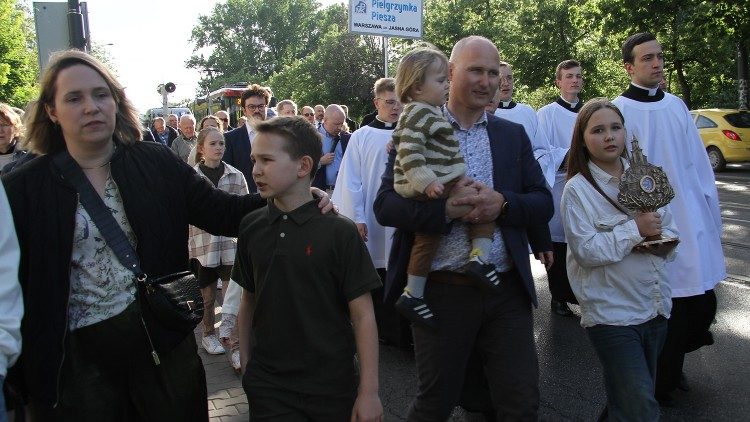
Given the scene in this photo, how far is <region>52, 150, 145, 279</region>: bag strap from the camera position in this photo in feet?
8.67

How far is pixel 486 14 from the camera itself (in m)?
37.5

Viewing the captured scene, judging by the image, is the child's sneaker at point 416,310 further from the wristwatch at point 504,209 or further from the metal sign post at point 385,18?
Answer: the metal sign post at point 385,18

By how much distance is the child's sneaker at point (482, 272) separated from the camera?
303cm

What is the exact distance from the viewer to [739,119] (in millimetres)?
20312

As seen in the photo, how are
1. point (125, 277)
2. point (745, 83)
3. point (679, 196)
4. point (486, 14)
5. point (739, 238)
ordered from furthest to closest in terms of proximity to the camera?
point (486, 14)
point (745, 83)
point (739, 238)
point (679, 196)
point (125, 277)

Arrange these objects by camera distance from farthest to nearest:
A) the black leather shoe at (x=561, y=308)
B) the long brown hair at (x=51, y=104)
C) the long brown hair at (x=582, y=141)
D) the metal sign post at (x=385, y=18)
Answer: the metal sign post at (x=385, y=18) → the black leather shoe at (x=561, y=308) → the long brown hair at (x=582, y=141) → the long brown hair at (x=51, y=104)

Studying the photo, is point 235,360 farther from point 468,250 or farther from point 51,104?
point 51,104

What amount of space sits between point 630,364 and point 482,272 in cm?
84

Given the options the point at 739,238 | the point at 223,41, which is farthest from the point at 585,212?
the point at 223,41

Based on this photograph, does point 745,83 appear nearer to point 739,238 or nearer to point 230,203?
point 739,238

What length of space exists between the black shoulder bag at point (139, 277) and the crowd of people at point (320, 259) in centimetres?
2

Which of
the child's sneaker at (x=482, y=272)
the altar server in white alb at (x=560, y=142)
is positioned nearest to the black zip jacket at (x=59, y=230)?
the child's sneaker at (x=482, y=272)

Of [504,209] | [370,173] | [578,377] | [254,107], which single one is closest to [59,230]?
[504,209]

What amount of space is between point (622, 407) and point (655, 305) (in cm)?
49
